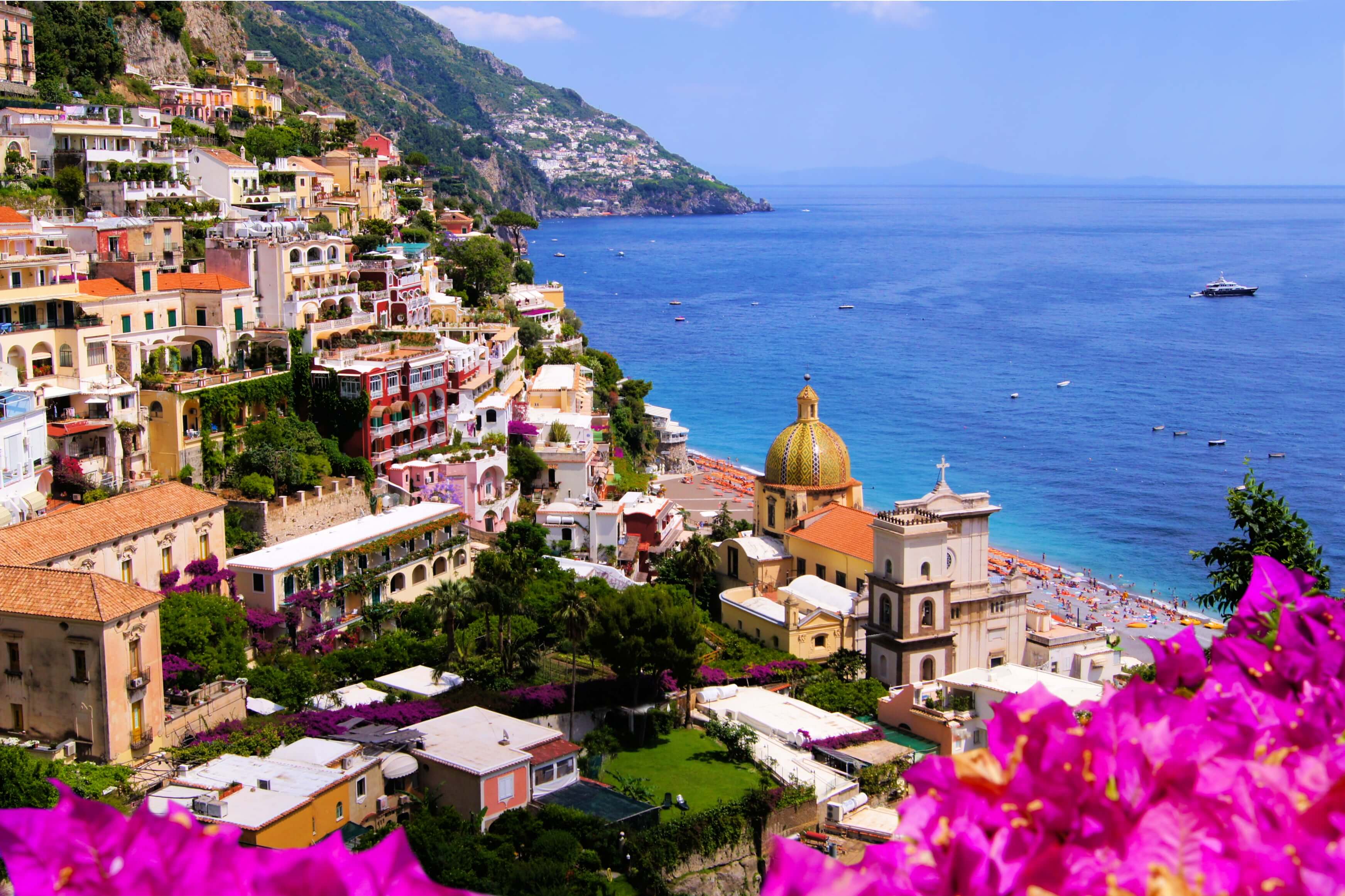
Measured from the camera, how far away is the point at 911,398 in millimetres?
99000

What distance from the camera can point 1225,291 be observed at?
14662cm

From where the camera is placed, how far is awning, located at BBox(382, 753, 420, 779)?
2588 centimetres

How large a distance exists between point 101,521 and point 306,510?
7861 millimetres

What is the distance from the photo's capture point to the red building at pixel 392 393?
43156 mm

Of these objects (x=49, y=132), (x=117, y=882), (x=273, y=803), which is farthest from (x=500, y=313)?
(x=117, y=882)

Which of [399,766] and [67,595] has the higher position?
[67,595]

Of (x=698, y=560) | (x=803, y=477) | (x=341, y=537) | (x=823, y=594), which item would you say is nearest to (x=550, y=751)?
(x=341, y=537)

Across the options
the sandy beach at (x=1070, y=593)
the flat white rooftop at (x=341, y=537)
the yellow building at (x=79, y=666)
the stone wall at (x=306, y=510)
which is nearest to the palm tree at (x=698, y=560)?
the flat white rooftop at (x=341, y=537)

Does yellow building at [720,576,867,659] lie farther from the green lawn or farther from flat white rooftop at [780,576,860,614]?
the green lawn

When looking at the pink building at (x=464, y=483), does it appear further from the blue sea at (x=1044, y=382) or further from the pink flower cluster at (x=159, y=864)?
the pink flower cluster at (x=159, y=864)

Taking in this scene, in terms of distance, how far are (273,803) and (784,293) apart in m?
141

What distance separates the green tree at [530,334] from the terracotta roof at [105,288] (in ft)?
85.1

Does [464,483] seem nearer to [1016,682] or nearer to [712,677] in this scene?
[712,677]

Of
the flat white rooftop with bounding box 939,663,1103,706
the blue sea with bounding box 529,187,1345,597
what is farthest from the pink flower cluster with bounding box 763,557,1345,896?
the blue sea with bounding box 529,187,1345,597
